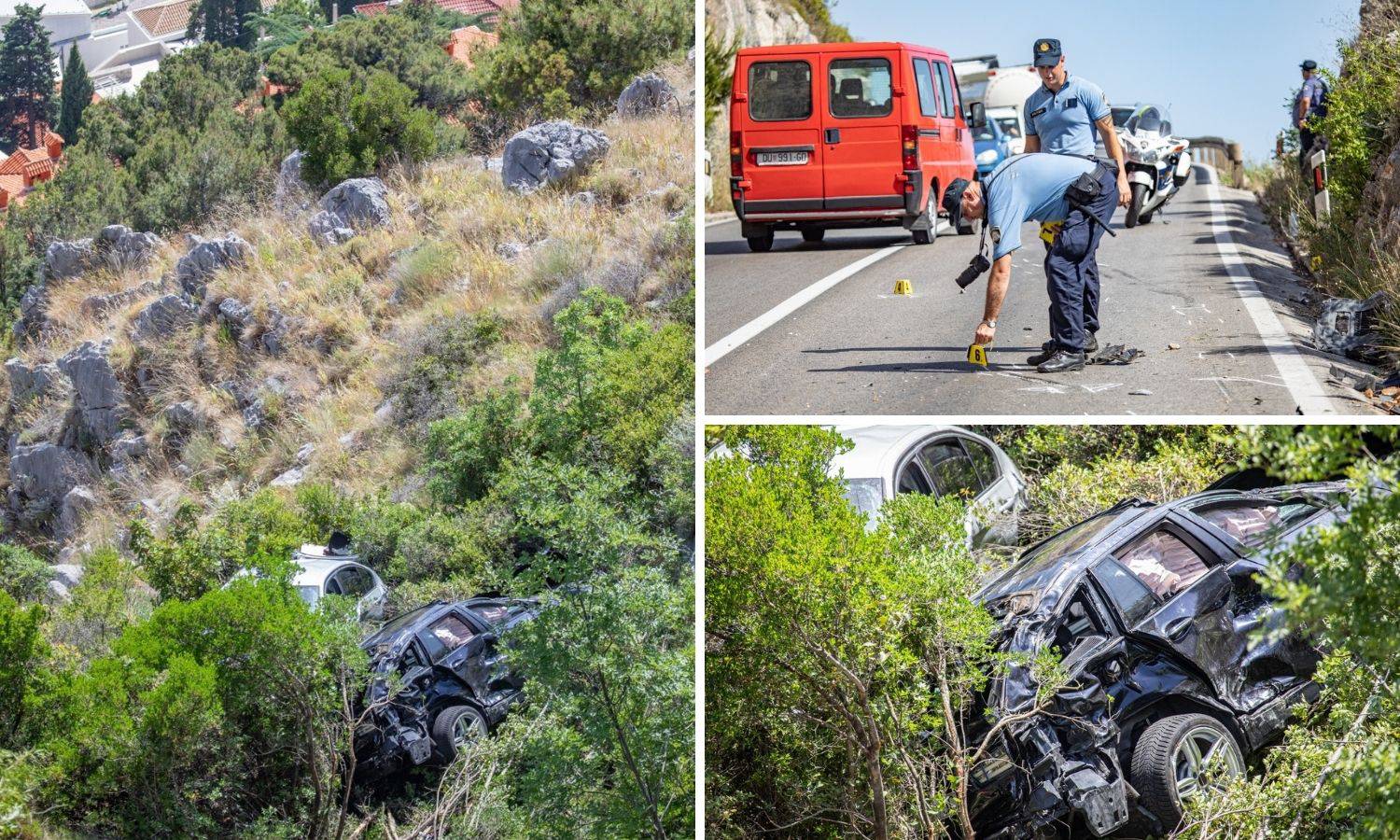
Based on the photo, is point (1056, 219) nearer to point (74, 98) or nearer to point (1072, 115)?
point (1072, 115)

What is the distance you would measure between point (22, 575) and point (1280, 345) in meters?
20.3

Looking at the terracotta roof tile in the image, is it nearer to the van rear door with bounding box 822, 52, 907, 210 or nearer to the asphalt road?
the van rear door with bounding box 822, 52, 907, 210

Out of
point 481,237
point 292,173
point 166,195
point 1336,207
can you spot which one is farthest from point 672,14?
point 1336,207

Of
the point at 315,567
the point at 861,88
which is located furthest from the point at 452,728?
the point at 861,88

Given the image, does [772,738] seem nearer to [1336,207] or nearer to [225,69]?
[1336,207]

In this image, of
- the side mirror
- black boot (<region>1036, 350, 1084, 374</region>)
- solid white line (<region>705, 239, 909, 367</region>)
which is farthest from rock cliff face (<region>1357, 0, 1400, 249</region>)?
solid white line (<region>705, 239, 909, 367</region>)

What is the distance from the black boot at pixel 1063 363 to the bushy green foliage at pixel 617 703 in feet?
8.81

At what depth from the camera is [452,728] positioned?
10148mm

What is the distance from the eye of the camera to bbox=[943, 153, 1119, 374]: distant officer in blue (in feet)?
24.2

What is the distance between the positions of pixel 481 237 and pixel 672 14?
316 inches

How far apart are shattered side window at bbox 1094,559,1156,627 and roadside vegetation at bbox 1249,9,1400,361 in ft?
14.2

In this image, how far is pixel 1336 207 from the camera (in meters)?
12.6

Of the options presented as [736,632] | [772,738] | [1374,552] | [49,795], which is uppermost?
[1374,552]

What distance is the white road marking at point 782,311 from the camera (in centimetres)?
798
